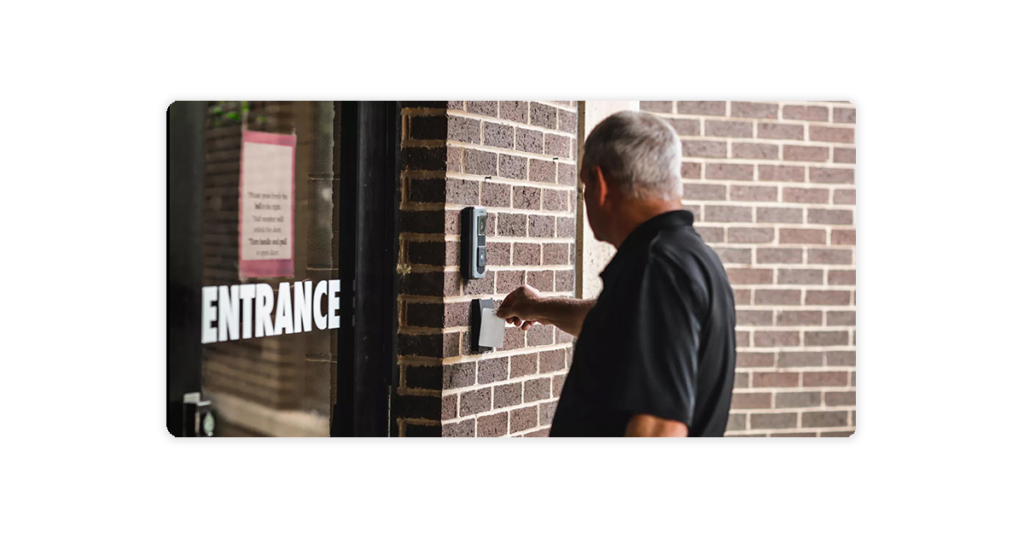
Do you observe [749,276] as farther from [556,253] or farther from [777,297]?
[556,253]

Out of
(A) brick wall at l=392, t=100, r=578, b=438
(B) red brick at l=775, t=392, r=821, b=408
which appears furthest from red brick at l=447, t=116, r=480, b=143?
(B) red brick at l=775, t=392, r=821, b=408

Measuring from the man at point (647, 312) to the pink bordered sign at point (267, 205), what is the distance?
27.8 inches

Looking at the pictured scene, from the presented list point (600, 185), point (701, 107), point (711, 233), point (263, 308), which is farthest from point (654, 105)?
point (263, 308)

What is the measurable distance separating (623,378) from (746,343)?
17.8 inches

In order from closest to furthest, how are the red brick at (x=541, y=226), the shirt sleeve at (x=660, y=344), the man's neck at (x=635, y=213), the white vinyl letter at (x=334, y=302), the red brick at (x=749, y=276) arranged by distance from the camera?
the shirt sleeve at (x=660, y=344), the man's neck at (x=635, y=213), the red brick at (x=749, y=276), the white vinyl letter at (x=334, y=302), the red brick at (x=541, y=226)

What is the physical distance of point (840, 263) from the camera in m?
2.71

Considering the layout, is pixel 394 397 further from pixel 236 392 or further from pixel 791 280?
pixel 791 280

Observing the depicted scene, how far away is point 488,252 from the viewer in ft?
9.25

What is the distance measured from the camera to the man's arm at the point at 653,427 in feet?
8.07

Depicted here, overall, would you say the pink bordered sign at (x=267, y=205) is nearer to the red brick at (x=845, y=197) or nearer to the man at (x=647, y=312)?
the man at (x=647, y=312)

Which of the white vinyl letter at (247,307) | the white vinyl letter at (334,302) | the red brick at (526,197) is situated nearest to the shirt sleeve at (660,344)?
the red brick at (526,197)

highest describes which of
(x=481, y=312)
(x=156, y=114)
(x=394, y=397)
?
(x=156, y=114)

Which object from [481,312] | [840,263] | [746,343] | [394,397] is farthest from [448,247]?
[840,263]

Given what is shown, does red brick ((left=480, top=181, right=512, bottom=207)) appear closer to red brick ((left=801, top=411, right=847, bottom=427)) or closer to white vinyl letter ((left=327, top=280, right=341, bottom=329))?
white vinyl letter ((left=327, top=280, right=341, bottom=329))
